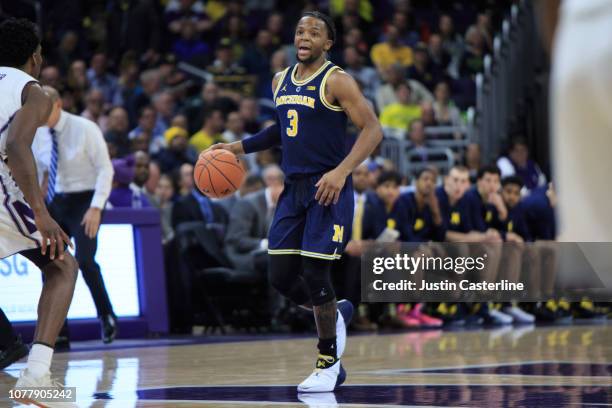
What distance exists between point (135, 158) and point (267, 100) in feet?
17.7

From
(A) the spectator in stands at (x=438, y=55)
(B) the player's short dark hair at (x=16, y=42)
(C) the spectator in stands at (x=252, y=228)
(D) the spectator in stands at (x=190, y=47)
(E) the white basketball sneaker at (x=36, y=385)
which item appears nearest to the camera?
(E) the white basketball sneaker at (x=36, y=385)

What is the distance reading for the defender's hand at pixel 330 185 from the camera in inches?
240

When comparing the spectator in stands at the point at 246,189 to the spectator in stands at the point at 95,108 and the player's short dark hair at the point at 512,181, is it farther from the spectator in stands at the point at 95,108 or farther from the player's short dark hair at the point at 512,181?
the player's short dark hair at the point at 512,181

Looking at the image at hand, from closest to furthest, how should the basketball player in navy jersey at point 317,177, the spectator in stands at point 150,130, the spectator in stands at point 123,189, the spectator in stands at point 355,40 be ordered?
the basketball player in navy jersey at point 317,177, the spectator in stands at point 123,189, the spectator in stands at point 150,130, the spectator in stands at point 355,40

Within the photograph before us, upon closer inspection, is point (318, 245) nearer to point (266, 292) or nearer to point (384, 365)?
point (384, 365)

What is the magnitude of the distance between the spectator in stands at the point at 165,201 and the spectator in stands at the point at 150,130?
1773 mm

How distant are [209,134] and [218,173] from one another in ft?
28.2

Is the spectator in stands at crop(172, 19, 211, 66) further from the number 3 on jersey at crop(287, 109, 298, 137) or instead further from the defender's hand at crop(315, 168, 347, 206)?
the defender's hand at crop(315, 168, 347, 206)

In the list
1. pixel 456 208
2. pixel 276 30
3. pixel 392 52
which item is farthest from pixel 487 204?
pixel 276 30

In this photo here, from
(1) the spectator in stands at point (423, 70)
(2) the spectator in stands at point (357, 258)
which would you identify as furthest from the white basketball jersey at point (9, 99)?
(1) the spectator in stands at point (423, 70)

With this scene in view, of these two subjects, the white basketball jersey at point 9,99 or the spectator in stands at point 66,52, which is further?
the spectator in stands at point 66,52

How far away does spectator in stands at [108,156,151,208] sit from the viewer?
11445mm

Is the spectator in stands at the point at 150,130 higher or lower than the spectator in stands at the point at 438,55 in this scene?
lower

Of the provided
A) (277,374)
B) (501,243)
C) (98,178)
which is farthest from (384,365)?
(501,243)
